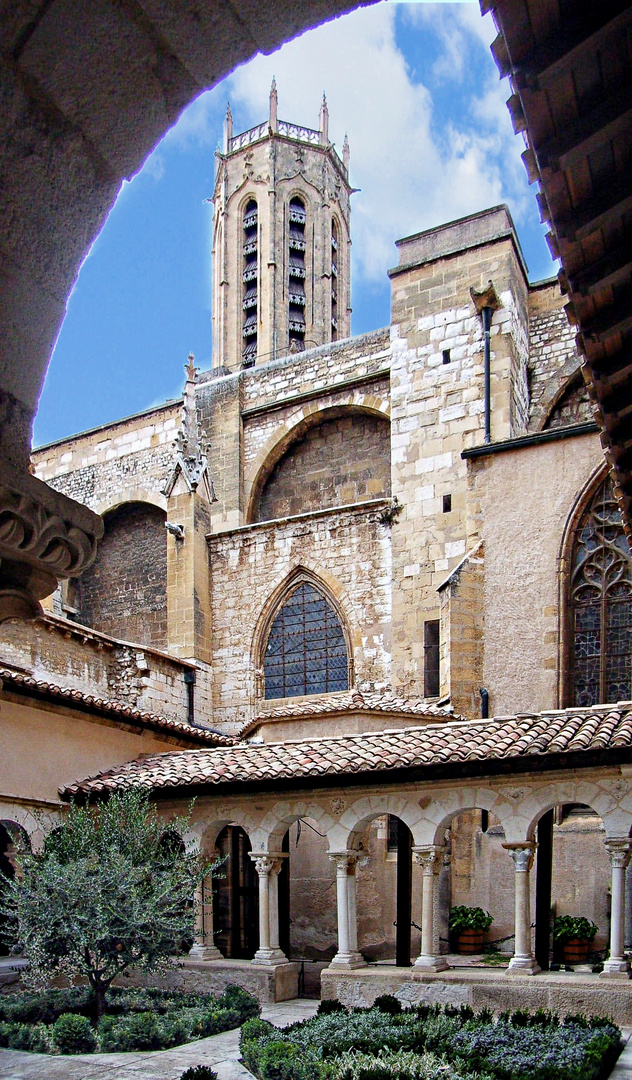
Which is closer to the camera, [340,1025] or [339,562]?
[340,1025]

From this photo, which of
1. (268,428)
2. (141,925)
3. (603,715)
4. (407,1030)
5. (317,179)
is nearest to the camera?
(407,1030)

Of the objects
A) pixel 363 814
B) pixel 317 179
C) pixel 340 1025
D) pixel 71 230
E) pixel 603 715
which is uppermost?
pixel 317 179

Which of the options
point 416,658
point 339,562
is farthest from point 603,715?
point 339,562

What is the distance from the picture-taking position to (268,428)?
22.5 metres

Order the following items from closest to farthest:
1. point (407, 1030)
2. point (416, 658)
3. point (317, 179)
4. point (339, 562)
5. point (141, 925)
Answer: point (407, 1030) → point (141, 925) → point (416, 658) → point (339, 562) → point (317, 179)

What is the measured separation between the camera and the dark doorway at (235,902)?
51.3ft

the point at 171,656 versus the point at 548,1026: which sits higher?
the point at 171,656

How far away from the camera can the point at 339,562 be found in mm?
19203

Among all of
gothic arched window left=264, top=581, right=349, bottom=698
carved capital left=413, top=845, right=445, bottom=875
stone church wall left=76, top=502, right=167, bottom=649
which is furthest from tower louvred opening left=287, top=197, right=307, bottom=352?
carved capital left=413, top=845, right=445, bottom=875

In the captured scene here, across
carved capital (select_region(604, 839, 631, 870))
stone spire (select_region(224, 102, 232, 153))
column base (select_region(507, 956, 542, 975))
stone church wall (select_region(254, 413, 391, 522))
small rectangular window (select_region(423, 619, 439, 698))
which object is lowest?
column base (select_region(507, 956, 542, 975))

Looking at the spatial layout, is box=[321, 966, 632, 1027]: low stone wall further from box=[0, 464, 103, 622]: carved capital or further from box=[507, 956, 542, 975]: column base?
box=[0, 464, 103, 622]: carved capital

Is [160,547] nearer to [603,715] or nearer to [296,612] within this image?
[296,612]

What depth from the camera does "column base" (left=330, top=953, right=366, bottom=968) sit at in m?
11.6

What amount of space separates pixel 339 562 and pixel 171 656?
3.44 m
